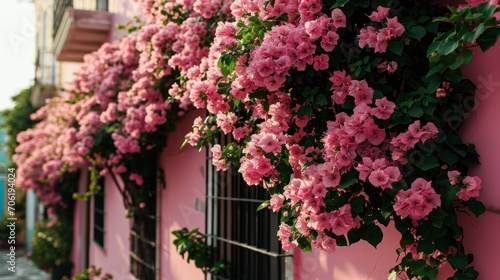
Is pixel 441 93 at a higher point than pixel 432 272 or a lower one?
higher

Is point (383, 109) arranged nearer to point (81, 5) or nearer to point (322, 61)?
point (322, 61)

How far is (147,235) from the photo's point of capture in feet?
23.2

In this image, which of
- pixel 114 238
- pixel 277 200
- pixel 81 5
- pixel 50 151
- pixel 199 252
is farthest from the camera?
pixel 81 5

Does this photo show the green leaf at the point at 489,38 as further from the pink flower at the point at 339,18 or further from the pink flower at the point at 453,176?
the pink flower at the point at 339,18

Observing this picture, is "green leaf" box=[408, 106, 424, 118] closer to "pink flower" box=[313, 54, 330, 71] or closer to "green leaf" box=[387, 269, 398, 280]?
"pink flower" box=[313, 54, 330, 71]

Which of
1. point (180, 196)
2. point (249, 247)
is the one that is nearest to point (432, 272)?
point (249, 247)

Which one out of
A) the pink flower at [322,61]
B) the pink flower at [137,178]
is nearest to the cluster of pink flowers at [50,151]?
the pink flower at [137,178]

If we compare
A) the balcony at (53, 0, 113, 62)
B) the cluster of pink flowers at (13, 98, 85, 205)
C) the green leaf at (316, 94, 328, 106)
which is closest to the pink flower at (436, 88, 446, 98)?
the green leaf at (316, 94, 328, 106)

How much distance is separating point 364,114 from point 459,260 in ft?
2.12

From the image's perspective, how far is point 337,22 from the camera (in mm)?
2494

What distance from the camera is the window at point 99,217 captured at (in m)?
10.6

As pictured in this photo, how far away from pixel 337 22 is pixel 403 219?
0.83 meters

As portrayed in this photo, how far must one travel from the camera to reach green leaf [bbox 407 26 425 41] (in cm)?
232

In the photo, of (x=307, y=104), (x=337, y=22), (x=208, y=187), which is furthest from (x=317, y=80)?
(x=208, y=187)
